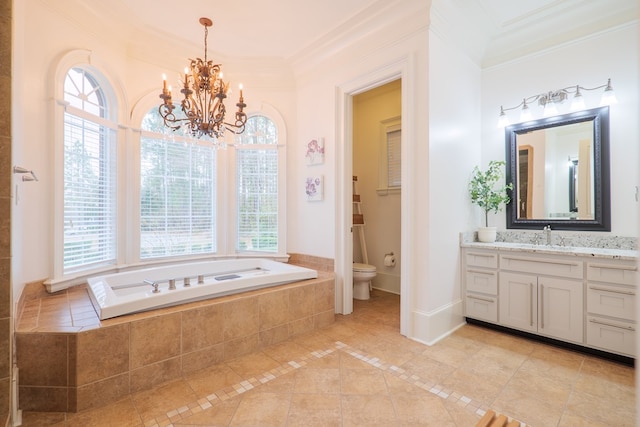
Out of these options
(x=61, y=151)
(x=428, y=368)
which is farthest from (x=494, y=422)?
(x=61, y=151)

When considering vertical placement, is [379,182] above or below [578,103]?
below

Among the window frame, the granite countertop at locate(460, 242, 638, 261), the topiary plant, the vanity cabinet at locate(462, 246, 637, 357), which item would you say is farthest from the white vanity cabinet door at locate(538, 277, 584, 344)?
the window frame

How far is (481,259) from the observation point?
2.90 meters

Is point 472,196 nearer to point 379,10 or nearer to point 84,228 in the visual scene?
point 379,10

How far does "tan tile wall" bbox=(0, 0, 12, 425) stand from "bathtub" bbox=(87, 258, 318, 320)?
0.50 meters

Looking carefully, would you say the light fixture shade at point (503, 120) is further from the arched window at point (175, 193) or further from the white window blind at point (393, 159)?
the arched window at point (175, 193)

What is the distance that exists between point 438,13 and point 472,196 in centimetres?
170

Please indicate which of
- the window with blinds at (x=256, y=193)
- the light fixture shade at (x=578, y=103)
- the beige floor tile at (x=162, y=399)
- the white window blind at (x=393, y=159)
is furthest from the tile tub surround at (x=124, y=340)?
the light fixture shade at (x=578, y=103)

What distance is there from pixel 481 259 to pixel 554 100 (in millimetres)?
1649

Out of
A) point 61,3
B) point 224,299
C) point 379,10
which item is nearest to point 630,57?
point 379,10

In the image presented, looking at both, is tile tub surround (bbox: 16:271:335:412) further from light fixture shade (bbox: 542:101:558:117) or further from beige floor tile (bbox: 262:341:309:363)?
light fixture shade (bbox: 542:101:558:117)

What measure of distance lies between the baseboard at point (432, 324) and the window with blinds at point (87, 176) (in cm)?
296

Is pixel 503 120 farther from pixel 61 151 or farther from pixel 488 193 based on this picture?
pixel 61 151

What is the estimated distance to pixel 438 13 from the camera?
8.32ft
